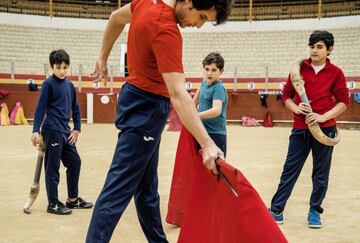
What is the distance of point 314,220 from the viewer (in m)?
2.58

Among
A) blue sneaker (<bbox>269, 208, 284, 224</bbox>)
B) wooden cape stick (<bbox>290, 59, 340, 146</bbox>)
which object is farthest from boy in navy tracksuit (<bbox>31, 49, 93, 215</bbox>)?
wooden cape stick (<bbox>290, 59, 340, 146</bbox>)

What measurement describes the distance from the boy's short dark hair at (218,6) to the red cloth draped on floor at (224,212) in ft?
1.56

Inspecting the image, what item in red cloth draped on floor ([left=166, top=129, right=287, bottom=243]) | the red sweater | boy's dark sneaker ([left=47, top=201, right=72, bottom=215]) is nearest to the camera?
red cloth draped on floor ([left=166, top=129, right=287, bottom=243])

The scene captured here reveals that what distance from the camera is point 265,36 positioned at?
16.3 meters

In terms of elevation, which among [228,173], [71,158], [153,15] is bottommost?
[71,158]

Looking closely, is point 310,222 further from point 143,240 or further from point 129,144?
point 129,144

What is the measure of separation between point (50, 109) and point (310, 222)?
177 centimetres

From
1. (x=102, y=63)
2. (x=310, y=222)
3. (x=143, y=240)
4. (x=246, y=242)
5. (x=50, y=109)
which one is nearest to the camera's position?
(x=246, y=242)

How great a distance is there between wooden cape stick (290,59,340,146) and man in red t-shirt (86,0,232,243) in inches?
43.7

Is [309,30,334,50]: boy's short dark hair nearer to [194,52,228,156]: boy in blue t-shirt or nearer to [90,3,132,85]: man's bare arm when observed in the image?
[194,52,228,156]: boy in blue t-shirt

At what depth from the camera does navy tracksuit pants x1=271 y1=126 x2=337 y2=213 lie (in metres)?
2.64

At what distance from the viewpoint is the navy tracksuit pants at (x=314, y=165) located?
264 centimetres

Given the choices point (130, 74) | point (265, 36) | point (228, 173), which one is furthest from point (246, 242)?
point (265, 36)

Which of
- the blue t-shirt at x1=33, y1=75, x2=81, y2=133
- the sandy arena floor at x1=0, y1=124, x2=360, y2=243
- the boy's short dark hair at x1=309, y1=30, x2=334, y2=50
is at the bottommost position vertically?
the sandy arena floor at x1=0, y1=124, x2=360, y2=243
